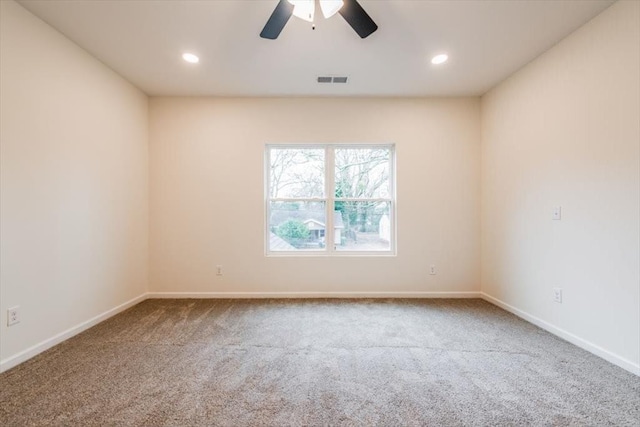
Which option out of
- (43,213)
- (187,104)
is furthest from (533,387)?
(187,104)

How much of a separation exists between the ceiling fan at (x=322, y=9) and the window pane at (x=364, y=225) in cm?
228

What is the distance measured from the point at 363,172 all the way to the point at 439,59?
1575mm

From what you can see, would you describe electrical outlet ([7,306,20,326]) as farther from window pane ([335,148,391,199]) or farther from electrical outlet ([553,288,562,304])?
electrical outlet ([553,288,562,304])

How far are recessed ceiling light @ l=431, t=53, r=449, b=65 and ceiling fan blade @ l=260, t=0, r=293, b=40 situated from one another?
1.66 meters

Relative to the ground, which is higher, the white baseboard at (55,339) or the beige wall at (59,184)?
the beige wall at (59,184)

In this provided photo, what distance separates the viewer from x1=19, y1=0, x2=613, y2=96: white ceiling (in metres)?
2.15

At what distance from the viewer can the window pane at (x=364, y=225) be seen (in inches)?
154

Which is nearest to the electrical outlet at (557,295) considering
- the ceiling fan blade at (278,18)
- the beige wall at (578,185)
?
the beige wall at (578,185)

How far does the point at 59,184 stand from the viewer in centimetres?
247

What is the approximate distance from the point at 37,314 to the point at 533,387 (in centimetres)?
368

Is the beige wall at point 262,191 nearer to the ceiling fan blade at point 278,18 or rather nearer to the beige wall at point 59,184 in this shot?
the beige wall at point 59,184

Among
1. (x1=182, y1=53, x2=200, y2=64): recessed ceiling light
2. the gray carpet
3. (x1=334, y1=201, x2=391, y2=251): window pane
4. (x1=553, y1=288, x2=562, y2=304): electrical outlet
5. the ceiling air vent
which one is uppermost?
(x1=182, y1=53, x2=200, y2=64): recessed ceiling light

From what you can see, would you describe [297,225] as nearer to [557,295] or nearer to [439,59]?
[439,59]

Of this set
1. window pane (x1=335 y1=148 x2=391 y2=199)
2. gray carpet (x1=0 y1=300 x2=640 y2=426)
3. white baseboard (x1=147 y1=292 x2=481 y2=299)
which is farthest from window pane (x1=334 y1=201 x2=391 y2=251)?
gray carpet (x1=0 y1=300 x2=640 y2=426)
